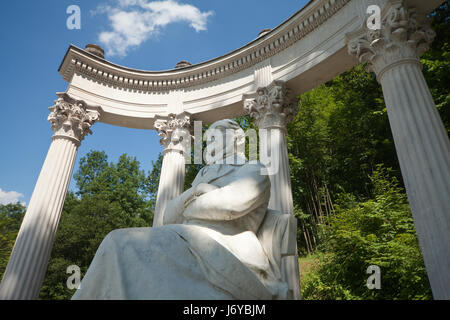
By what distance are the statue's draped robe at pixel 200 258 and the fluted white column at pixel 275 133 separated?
6584mm

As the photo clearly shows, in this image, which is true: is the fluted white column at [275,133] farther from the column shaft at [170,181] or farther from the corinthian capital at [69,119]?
the corinthian capital at [69,119]

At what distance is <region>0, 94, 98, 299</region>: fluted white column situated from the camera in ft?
31.7

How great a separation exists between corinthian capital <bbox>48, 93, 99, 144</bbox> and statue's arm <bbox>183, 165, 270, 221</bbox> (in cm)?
1124

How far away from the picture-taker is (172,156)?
13539 mm

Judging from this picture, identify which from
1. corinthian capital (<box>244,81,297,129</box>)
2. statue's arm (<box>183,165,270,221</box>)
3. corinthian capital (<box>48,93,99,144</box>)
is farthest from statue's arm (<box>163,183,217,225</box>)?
corinthian capital (<box>48,93,99,144</box>)

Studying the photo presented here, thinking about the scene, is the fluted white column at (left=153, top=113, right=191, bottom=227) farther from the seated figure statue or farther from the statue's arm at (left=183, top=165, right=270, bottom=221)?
the statue's arm at (left=183, top=165, right=270, bottom=221)

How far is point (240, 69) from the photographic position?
14.4m

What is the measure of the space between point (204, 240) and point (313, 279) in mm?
14470

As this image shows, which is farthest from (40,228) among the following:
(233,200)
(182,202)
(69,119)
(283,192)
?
(233,200)

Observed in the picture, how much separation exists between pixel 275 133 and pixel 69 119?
8959 millimetres

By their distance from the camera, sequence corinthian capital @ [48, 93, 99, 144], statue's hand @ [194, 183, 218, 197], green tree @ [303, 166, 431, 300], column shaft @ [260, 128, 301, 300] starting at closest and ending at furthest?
statue's hand @ [194, 183, 218, 197]
column shaft @ [260, 128, 301, 300]
green tree @ [303, 166, 431, 300]
corinthian capital @ [48, 93, 99, 144]

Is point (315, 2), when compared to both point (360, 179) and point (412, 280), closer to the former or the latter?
point (412, 280)

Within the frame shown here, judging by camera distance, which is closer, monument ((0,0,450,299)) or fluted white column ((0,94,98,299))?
monument ((0,0,450,299))
